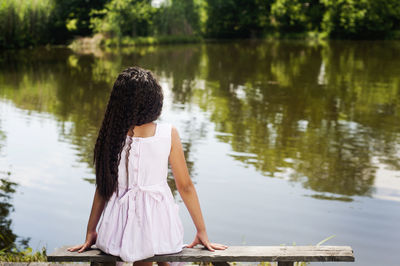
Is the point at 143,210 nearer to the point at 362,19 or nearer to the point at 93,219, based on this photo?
the point at 93,219

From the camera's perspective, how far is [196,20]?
45719 mm

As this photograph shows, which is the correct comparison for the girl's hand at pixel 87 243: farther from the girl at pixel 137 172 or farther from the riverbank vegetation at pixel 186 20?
the riverbank vegetation at pixel 186 20

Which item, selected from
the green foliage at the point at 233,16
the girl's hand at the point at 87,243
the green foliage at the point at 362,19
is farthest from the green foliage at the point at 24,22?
the green foliage at the point at 362,19

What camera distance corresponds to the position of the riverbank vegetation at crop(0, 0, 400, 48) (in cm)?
3244

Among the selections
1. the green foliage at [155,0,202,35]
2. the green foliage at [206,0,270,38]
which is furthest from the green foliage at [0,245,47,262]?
the green foliage at [206,0,270,38]

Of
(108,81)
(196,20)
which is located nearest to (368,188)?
(108,81)

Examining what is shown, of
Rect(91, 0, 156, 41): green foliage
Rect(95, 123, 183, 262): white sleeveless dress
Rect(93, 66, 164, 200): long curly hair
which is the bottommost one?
Rect(95, 123, 183, 262): white sleeveless dress

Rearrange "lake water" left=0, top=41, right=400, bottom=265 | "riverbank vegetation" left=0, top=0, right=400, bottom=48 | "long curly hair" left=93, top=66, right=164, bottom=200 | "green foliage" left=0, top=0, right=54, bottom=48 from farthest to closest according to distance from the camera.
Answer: "riverbank vegetation" left=0, top=0, right=400, bottom=48, "green foliage" left=0, top=0, right=54, bottom=48, "lake water" left=0, top=41, right=400, bottom=265, "long curly hair" left=93, top=66, right=164, bottom=200

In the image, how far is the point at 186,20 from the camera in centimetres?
4453

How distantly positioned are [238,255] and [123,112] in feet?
2.58

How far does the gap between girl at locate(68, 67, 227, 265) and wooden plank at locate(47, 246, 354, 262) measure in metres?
0.04

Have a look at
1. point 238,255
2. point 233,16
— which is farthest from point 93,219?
point 233,16

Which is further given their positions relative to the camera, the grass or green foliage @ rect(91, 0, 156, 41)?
green foliage @ rect(91, 0, 156, 41)

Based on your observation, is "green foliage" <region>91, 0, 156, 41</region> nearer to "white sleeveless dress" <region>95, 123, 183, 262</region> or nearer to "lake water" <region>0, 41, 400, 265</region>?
"lake water" <region>0, 41, 400, 265</region>
